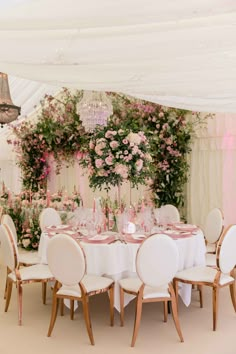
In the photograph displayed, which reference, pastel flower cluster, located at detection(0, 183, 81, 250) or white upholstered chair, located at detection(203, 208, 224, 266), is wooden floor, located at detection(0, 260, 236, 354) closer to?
white upholstered chair, located at detection(203, 208, 224, 266)

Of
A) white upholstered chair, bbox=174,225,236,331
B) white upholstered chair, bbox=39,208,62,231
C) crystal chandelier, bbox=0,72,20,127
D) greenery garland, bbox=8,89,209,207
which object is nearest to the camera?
white upholstered chair, bbox=174,225,236,331

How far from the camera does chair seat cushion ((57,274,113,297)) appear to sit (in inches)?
162

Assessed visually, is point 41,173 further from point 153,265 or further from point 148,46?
point 148,46

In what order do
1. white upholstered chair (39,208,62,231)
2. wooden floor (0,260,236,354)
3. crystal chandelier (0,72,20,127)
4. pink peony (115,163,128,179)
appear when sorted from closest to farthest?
wooden floor (0,260,236,354) → pink peony (115,163,128,179) → crystal chandelier (0,72,20,127) → white upholstered chair (39,208,62,231)

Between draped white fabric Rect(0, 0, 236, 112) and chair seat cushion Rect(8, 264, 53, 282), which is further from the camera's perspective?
chair seat cushion Rect(8, 264, 53, 282)

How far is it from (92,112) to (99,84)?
410 centimetres

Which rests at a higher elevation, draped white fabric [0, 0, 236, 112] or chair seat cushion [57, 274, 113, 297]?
draped white fabric [0, 0, 236, 112]

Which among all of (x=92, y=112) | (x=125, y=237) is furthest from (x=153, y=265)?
(x=92, y=112)

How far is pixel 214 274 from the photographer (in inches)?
177

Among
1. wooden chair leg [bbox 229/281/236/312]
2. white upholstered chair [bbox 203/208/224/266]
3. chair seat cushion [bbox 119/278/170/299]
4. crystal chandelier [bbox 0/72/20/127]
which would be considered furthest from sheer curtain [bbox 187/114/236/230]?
chair seat cushion [bbox 119/278/170/299]

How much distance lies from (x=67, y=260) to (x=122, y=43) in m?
2.30

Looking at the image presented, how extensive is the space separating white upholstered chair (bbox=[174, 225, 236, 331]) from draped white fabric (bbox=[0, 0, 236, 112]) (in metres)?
1.67

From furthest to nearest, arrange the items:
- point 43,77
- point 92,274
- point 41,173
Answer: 1. point 41,173
2. point 92,274
3. point 43,77

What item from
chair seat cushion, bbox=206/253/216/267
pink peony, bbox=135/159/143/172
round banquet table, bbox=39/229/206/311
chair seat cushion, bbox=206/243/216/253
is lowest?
chair seat cushion, bbox=206/253/216/267
